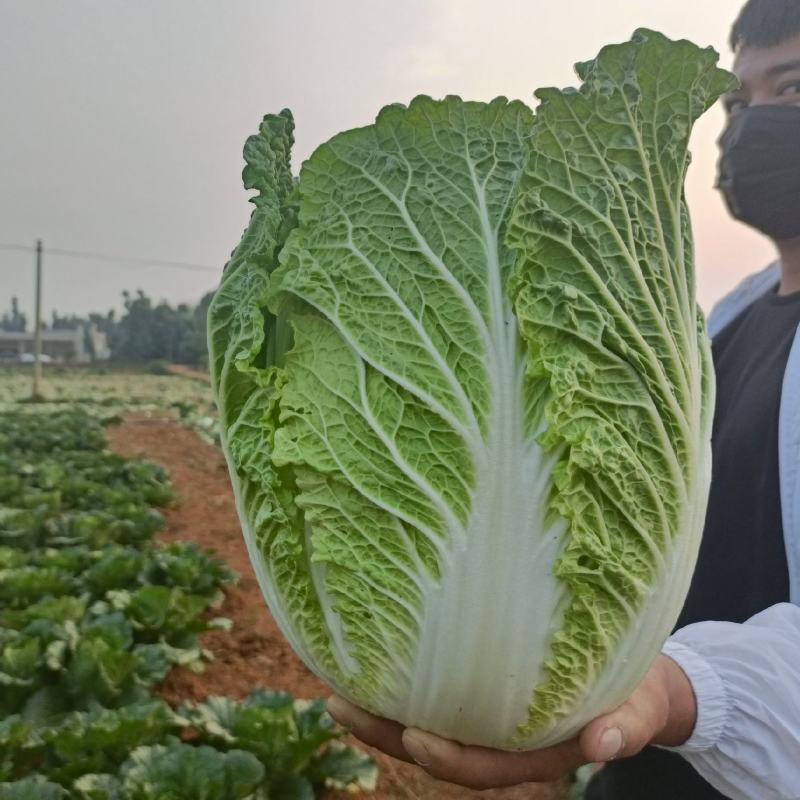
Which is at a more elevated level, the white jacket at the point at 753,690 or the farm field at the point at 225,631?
the white jacket at the point at 753,690

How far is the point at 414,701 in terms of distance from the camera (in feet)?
5.90

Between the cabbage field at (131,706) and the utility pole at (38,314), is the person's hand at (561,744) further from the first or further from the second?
the utility pole at (38,314)

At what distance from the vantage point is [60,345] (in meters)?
94.6

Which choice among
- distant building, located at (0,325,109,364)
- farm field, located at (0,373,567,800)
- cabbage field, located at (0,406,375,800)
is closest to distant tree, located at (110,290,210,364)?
distant building, located at (0,325,109,364)

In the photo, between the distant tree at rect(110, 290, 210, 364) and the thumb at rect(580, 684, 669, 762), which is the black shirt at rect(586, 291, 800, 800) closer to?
the thumb at rect(580, 684, 669, 762)

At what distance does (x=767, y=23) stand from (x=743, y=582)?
180 centimetres

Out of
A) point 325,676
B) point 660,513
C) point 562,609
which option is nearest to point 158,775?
point 325,676

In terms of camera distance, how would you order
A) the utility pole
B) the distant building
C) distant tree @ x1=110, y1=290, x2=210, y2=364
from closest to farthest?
the utility pole
distant tree @ x1=110, y1=290, x2=210, y2=364
the distant building

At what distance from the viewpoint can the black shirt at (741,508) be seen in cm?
234

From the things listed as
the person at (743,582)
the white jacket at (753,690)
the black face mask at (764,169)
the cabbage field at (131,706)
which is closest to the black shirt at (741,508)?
the person at (743,582)

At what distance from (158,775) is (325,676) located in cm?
186

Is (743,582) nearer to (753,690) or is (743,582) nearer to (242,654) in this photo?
(753,690)

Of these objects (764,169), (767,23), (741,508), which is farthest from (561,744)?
(767,23)

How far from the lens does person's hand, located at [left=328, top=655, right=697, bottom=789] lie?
180 centimetres
